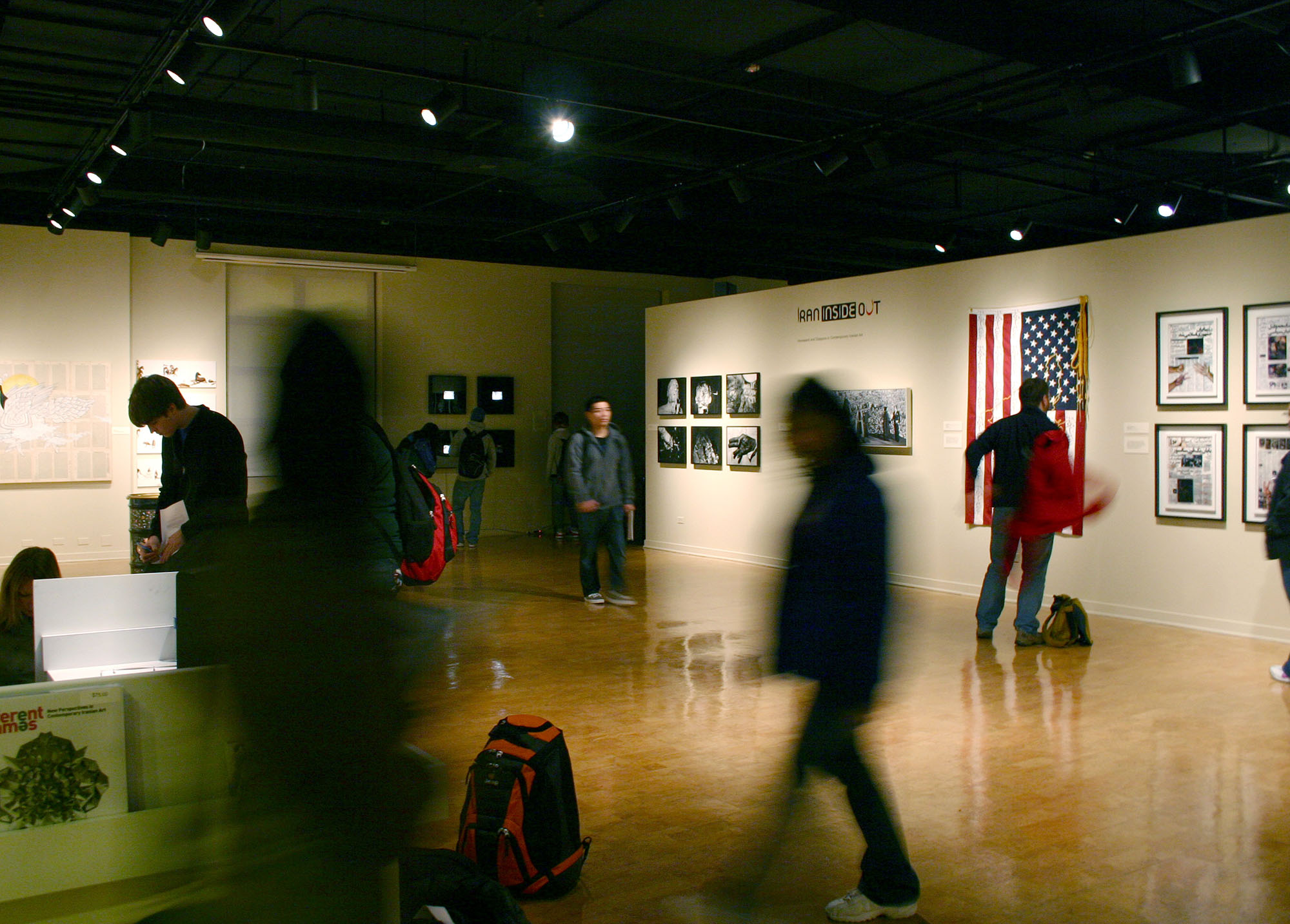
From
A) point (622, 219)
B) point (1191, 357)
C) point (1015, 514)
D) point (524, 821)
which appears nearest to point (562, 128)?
point (622, 219)

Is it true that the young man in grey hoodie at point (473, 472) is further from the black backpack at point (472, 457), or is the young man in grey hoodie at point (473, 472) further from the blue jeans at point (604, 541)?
the blue jeans at point (604, 541)

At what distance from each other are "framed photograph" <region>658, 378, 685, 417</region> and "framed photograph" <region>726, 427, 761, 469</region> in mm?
1054

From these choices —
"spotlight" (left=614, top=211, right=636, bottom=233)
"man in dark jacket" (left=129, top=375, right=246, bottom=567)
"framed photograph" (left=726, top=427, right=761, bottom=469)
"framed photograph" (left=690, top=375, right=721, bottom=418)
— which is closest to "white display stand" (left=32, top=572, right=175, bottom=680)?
"man in dark jacket" (left=129, top=375, right=246, bottom=567)

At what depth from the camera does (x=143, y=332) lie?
12.9 m

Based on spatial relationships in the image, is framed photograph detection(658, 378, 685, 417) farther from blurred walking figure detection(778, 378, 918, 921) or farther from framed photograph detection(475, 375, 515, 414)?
blurred walking figure detection(778, 378, 918, 921)

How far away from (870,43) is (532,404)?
8.42 meters

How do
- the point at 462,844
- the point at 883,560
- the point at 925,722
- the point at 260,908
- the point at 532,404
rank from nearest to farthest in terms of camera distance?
the point at 260,908 < the point at 883,560 < the point at 462,844 < the point at 925,722 < the point at 532,404

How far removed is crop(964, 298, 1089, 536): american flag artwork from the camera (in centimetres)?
884

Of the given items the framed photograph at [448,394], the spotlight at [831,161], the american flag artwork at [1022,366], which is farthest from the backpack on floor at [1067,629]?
the framed photograph at [448,394]

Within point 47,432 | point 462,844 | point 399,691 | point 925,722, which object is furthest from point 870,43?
point 47,432

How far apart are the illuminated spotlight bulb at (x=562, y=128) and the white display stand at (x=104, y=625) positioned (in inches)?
266

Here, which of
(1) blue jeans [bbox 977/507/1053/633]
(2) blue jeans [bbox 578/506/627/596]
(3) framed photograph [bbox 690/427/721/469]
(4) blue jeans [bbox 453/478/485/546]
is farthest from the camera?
(4) blue jeans [bbox 453/478/485/546]

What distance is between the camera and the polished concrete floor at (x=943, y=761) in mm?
3475

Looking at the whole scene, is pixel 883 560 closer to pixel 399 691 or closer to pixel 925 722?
pixel 399 691
